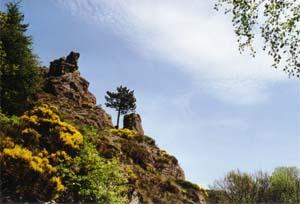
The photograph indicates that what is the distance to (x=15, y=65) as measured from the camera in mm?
28266

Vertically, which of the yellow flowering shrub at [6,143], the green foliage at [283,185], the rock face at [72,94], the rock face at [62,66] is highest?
the rock face at [62,66]

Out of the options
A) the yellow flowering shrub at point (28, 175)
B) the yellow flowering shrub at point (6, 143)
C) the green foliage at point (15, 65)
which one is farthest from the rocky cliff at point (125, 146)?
the yellow flowering shrub at point (6, 143)

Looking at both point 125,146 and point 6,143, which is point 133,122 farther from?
point 6,143

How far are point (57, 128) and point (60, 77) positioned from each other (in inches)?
1045

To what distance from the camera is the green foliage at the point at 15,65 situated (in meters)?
27.5

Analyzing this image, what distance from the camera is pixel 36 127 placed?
2223 cm

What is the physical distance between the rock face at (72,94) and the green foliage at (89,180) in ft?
43.1

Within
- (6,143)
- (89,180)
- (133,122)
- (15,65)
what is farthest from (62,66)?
(6,143)

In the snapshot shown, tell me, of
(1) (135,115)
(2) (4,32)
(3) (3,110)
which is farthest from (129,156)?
(1) (135,115)

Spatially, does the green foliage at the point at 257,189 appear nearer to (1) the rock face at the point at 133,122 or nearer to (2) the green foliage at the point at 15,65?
(1) the rock face at the point at 133,122

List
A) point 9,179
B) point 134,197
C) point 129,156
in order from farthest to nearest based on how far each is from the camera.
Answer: point 129,156, point 134,197, point 9,179

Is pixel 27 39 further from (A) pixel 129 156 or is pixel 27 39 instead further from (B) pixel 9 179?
(B) pixel 9 179

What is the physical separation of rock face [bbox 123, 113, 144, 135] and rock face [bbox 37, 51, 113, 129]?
9.36 m

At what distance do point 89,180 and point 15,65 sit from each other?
1221cm
